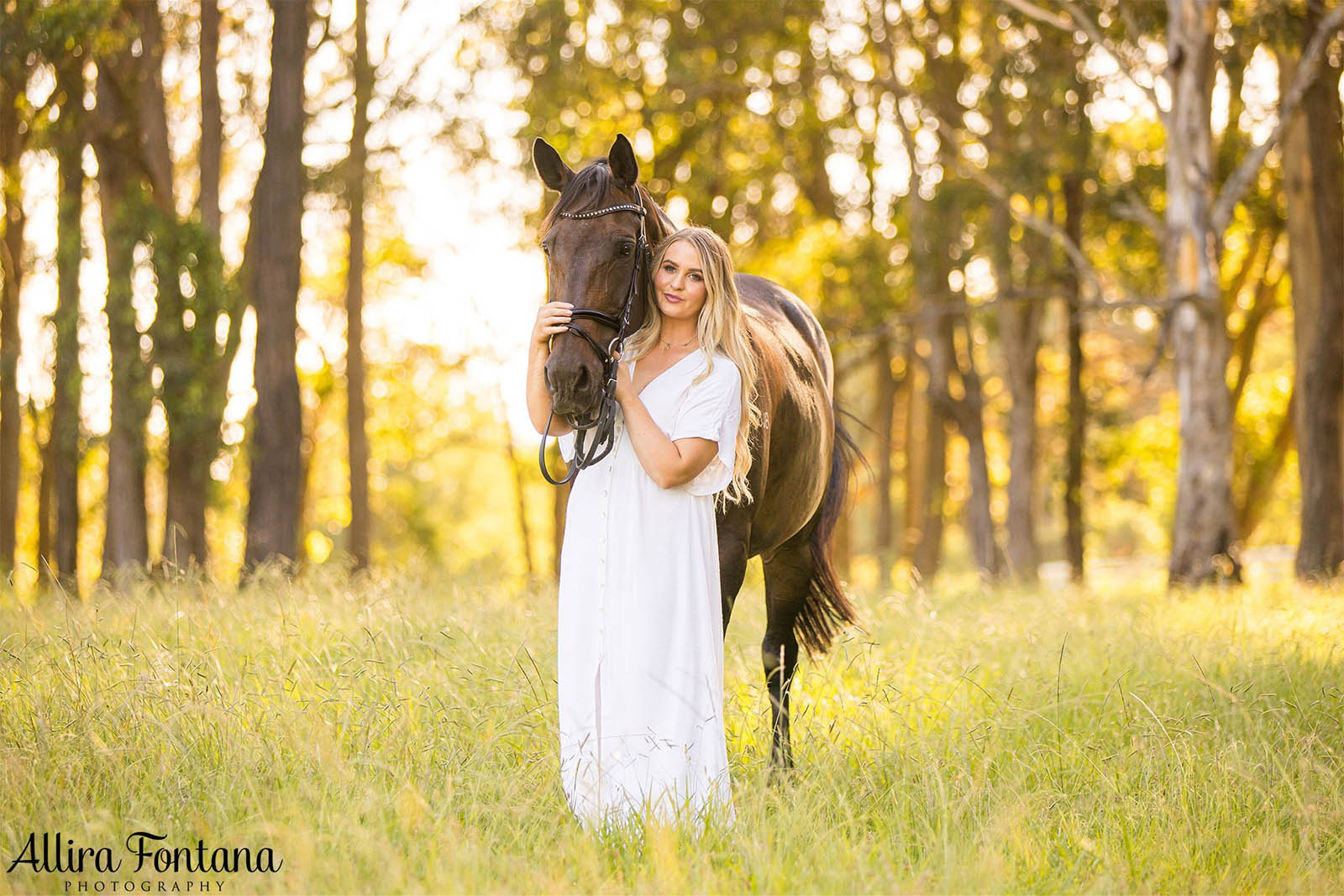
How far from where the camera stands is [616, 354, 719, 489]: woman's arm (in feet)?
11.3

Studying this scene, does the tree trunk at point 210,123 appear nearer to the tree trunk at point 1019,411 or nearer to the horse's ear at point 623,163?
the tree trunk at point 1019,411

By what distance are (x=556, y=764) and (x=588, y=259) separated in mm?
1660

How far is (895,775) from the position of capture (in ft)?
13.6

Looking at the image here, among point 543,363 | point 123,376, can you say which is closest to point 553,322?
point 543,363

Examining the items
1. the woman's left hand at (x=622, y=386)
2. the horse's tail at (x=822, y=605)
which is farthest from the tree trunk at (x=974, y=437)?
the woman's left hand at (x=622, y=386)

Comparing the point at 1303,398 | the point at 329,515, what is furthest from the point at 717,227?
the point at 329,515

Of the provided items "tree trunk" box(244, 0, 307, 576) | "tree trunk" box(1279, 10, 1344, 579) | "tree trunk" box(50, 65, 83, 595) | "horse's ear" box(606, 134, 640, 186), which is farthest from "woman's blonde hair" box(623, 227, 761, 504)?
"tree trunk" box(50, 65, 83, 595)

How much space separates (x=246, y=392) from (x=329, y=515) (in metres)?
18.2

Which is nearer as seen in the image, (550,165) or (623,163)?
(623,163)

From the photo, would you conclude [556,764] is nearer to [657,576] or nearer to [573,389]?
[657,576]

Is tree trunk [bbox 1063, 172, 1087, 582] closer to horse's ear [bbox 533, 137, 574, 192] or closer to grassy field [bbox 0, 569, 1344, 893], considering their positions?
grassy field [bbox 0, 569, 1344, 893]

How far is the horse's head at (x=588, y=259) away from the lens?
11.2 feet

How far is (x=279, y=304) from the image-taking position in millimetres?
10352

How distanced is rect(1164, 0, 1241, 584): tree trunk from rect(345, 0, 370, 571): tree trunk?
10225 millimetres
